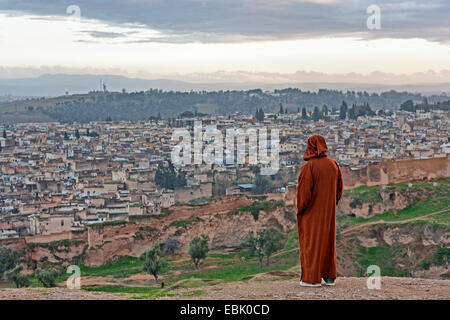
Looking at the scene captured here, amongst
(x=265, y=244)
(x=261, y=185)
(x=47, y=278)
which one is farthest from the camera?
(x=261, y=185)

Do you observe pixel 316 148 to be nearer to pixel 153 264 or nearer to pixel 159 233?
pixel 153 264

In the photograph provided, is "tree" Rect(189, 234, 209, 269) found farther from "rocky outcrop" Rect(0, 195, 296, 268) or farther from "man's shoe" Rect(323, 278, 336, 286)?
"man's shoe" Rect(323, 278, 336, 286)

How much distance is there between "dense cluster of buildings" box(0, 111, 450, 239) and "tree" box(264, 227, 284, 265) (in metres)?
5.04

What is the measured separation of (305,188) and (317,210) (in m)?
0.24

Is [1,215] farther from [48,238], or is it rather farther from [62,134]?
[62,134]

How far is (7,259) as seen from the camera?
1792cm

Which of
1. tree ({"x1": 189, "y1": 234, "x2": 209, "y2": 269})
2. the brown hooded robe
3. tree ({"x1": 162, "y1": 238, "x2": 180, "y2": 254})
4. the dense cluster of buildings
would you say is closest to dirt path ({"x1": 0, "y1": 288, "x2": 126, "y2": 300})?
the brown hooded robe

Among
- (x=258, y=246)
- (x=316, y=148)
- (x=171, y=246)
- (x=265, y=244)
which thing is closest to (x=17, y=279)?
(x=171, y=246)

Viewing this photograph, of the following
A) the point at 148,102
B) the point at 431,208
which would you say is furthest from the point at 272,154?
the point at 148,102

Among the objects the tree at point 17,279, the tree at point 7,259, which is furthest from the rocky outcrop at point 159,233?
the tree at point 17,279

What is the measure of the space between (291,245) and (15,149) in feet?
139

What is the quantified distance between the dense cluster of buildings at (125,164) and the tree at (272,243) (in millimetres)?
5040

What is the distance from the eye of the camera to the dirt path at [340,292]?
611 cm

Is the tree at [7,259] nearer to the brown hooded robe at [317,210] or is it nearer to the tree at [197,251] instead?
the tree at [197,251]
